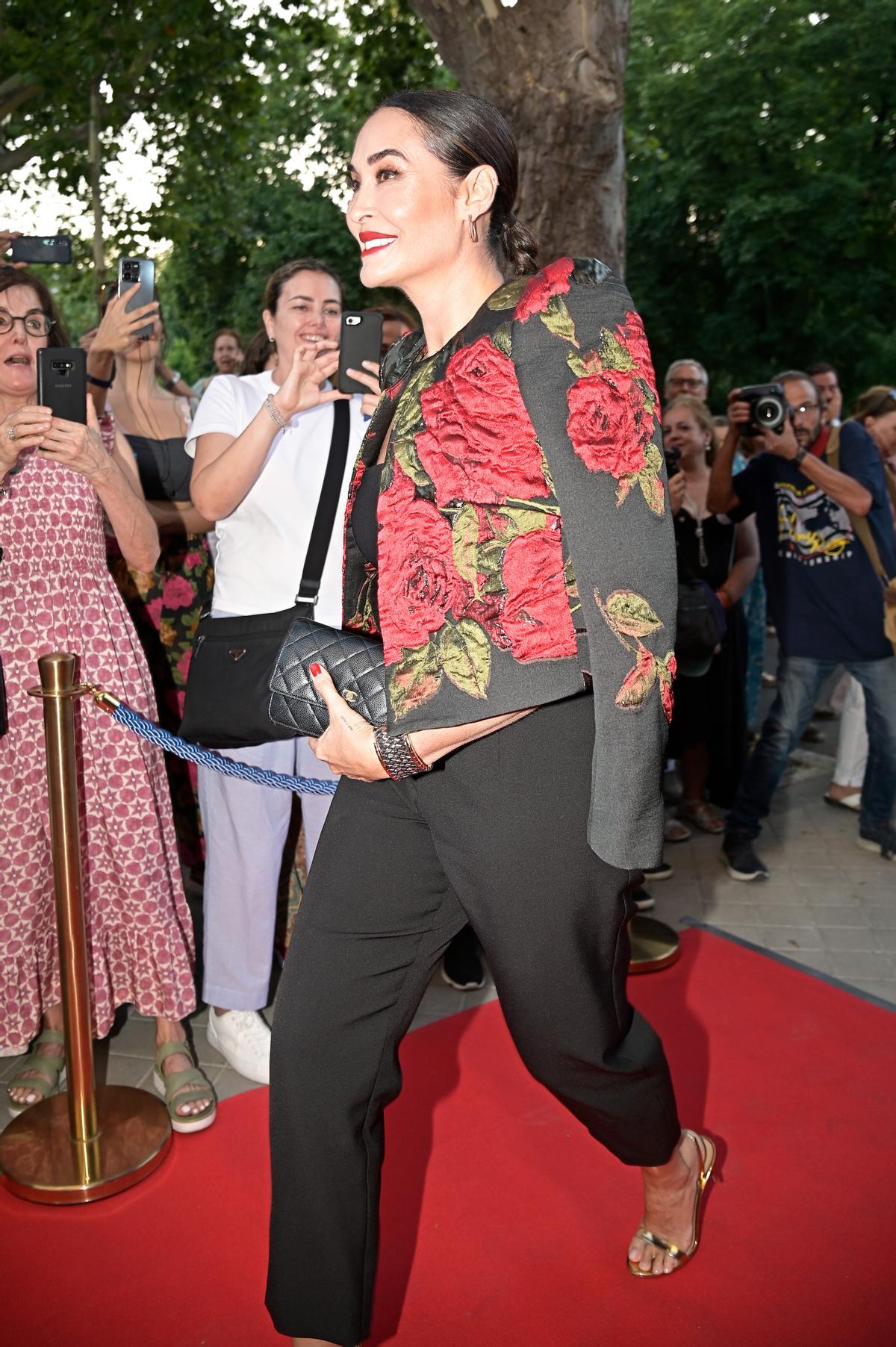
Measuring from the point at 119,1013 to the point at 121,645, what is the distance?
1.46 meters

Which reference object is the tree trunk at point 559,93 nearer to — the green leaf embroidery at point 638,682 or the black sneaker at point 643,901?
the black sneaker at point 643,901

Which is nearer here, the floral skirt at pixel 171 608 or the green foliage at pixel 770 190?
the floral skirt at pixel 171 608

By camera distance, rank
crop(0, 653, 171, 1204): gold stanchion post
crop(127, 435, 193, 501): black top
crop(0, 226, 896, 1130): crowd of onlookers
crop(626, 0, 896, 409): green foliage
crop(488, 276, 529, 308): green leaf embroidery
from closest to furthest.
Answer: crop(488, 276, 529, 308): green leaf embroidery, crop(0, 653, 171, 1204): gold stanchion post, crop(0, 226, 896, 1130): crowd of onlookers, crop(127, 435, 193, 501): black top, crop(626, 0, 896, 409): green foliage

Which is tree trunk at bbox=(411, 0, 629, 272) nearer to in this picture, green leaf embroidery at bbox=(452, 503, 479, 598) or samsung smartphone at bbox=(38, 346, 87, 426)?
samsung smartphone at bbox=(38, 346, 87, 426)

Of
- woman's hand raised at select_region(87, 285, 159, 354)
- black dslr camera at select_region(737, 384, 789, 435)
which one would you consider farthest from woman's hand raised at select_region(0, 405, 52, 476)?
black dslr camera at select_region(737, 384, 789, 435)

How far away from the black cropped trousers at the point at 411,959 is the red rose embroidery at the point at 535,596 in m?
0.16

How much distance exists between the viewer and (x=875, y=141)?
18844 mm

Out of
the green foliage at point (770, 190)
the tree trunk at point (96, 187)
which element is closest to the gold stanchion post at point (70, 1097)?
the tree trunk at point (96, 187)

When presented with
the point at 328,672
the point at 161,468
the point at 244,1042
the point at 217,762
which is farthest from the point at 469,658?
the point at 161,468

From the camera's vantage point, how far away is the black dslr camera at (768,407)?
5.09 metres

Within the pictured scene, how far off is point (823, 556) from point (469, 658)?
3.89 m

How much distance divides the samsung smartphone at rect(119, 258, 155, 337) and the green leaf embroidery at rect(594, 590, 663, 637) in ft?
8.53

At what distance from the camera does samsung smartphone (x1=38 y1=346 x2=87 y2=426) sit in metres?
3.14

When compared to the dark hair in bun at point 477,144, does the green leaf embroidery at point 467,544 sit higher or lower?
lower
